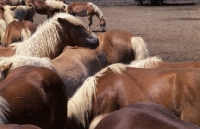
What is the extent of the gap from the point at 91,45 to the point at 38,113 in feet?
8.64

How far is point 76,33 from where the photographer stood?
568 cm

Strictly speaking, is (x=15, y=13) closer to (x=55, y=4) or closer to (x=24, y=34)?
(x=24, y=34)

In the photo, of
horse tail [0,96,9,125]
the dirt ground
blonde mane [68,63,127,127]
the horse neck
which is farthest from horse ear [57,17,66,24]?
the dirt ground

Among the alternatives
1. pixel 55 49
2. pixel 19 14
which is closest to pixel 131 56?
pixel 55 49

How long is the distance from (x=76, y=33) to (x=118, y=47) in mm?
1007

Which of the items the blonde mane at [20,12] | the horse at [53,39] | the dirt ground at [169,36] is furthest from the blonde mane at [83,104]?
the blonde mane at [20,12]

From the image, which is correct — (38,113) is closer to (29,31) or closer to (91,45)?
(91,45)

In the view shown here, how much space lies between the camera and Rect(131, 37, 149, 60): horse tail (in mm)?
6071

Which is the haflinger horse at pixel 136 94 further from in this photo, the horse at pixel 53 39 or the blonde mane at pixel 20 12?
the blonde mane at pixel 20 12

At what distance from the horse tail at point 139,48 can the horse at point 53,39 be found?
897mm

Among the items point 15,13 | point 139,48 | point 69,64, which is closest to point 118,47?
point 139,48

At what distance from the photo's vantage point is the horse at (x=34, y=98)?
315 centimetres

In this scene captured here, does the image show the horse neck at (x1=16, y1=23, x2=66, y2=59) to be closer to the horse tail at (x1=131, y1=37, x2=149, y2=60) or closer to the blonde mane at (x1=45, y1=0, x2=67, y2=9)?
the horse tail at (x1=131, y1=37, x2=149, y2=60)

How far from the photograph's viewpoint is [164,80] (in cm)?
363
